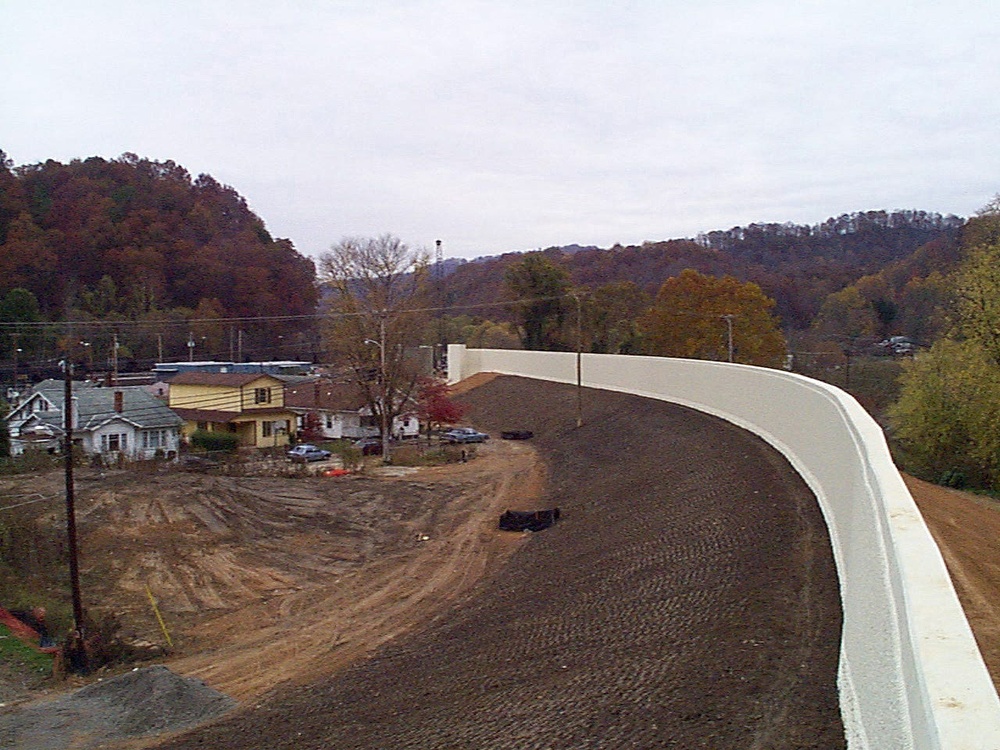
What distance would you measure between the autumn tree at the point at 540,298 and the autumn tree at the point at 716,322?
11199mm

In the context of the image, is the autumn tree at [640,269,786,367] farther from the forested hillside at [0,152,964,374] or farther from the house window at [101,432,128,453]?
the house window at [101,432,128,453]

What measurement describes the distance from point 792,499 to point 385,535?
44.6 ft

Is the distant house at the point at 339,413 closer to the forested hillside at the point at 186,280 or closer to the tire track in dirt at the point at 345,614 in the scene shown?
the forested hillside at the point at 186,280

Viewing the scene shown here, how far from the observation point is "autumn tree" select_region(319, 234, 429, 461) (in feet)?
141

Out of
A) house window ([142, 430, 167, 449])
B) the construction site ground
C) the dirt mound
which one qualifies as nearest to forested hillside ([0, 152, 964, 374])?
house window ([142, 430, 167, 449])

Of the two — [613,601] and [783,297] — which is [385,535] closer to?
[613,601]

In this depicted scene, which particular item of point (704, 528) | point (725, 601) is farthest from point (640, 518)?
point (725, 601)

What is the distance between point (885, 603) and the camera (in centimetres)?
627

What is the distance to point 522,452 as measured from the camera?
4069 centimetres

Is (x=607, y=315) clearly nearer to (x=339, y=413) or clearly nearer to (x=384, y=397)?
(x=339, y=413)

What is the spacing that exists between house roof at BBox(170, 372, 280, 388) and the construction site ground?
14.1 m

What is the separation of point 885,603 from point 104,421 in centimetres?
3914

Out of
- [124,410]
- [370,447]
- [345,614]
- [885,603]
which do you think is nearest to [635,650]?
[885,603]

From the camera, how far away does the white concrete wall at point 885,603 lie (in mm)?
3650
